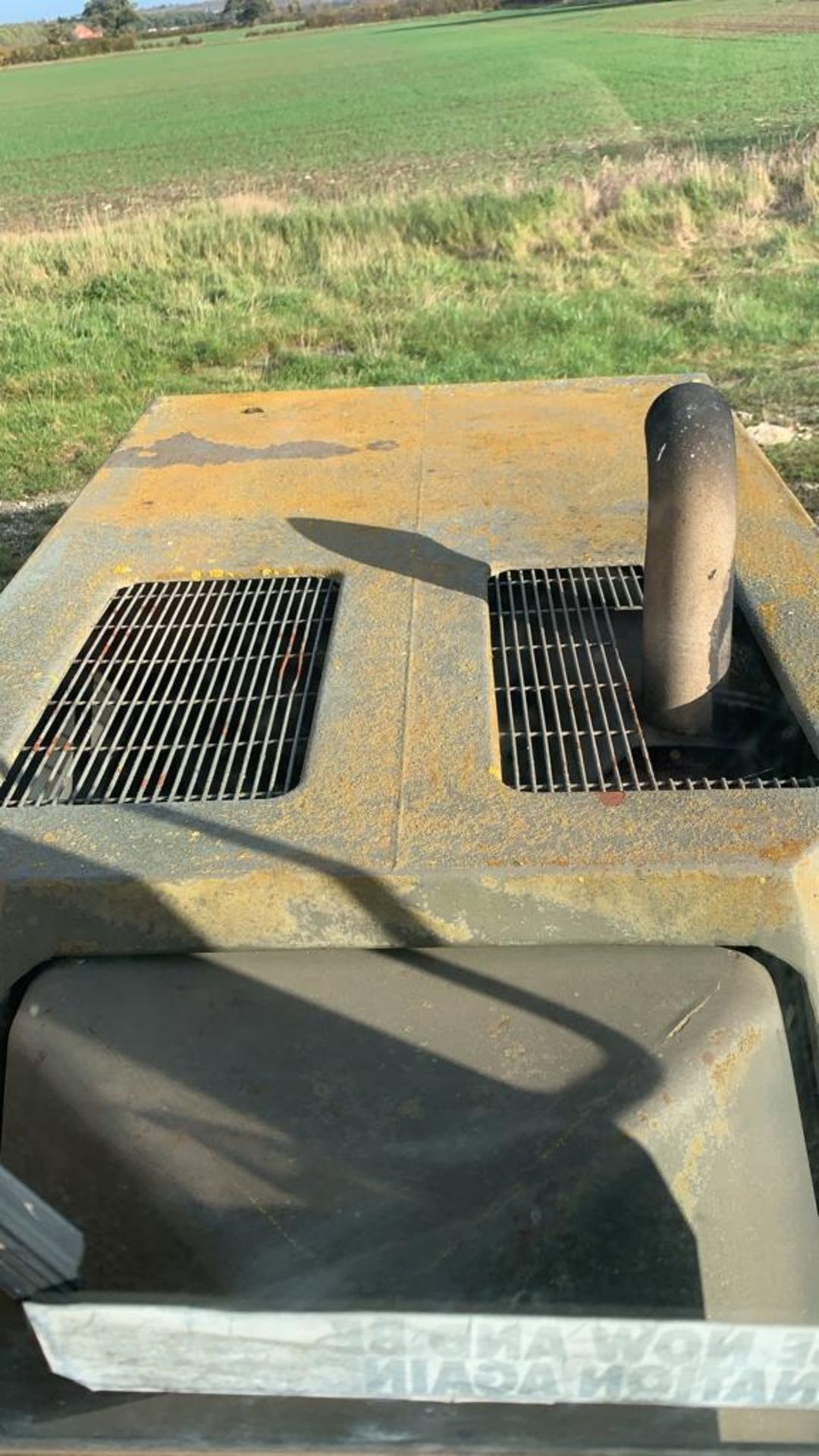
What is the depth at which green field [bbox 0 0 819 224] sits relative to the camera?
20859 millimetres

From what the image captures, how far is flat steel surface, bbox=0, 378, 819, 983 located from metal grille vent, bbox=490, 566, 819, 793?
0.08 meters

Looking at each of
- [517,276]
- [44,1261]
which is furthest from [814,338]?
[44,1261]

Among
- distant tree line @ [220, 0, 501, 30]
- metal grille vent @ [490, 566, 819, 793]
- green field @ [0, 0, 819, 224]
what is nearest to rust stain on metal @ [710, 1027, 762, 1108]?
metal grille vent @ [490, 566, 819, 793]

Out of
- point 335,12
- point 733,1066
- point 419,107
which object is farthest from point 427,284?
point 335,12

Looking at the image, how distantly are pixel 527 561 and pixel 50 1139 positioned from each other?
1.97 m

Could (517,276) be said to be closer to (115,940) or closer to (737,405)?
(737,405)

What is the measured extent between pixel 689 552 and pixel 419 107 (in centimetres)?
3221

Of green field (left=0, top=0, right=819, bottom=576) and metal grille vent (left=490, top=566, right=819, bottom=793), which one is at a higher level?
green field (left=0, top=0, right=819, bottom=576)

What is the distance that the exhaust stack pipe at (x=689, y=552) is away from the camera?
2484 millimetres

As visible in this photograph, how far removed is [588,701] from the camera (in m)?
2.77

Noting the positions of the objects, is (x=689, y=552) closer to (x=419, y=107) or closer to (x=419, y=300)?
(x=419, y=300)

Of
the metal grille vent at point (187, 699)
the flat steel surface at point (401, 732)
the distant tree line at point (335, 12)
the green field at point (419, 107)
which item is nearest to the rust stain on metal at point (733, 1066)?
the flat steel surface at point (401, 732)

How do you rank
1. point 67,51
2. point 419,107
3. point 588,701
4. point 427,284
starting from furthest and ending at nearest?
point 67,51 < point 419,107 < point 427,284 < point 588,701

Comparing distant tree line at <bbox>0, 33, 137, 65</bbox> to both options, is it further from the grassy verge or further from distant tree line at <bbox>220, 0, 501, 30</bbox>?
the grassy verge
